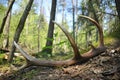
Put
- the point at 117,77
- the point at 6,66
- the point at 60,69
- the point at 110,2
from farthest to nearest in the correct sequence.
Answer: the point at 110,2 < the point at 6,66 < the point at 60,69 < the point at 117,77

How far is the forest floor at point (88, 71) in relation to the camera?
436 centimetres

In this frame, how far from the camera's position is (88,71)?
4.68 metres

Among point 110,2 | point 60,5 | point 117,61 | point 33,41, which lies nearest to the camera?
point 117,61

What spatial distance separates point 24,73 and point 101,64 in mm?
1856

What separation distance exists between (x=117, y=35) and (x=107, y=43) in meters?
0.32

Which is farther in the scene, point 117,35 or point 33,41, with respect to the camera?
point 33,41

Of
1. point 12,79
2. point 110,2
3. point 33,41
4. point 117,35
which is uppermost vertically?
point 110,2

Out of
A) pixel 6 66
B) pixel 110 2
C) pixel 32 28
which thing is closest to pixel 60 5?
pixel 32 28

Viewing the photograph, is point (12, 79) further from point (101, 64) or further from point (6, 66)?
point (101, 64)

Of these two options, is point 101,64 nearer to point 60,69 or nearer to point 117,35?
point 60,69

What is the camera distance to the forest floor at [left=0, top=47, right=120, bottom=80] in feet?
14.3

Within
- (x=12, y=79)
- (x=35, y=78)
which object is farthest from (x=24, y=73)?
(x=35, y=78)

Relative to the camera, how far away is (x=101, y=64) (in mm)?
4797

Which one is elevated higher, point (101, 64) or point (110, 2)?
point (110, 2)
